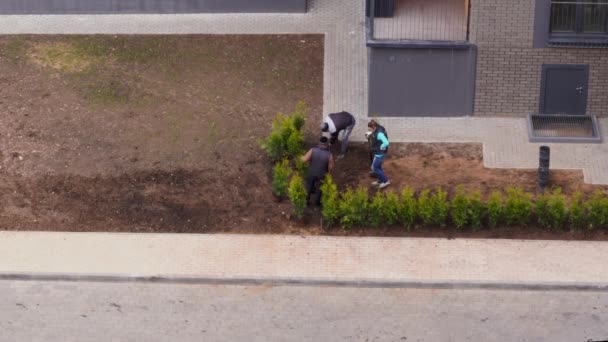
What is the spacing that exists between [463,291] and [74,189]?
6675 mm

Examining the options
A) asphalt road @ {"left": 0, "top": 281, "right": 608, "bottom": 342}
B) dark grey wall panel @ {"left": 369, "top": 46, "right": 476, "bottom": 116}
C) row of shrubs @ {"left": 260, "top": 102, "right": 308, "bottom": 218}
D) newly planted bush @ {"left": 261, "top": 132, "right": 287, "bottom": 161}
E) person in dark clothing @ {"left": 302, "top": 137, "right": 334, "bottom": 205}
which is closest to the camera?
asphalt road @ {"left": 0, "top": 281, "right": 608, "bottom": 342}

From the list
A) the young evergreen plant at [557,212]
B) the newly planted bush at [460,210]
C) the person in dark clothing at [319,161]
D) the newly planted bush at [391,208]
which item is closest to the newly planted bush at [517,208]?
the young evergreen plant at [557,212]

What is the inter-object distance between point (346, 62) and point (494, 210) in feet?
20.2

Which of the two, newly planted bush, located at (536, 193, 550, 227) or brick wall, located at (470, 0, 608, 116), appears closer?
newly planted bush, located at (536, 193, 550, 227)

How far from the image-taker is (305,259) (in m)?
18.1

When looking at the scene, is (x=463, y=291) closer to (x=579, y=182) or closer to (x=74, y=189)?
(x=579, y=182)

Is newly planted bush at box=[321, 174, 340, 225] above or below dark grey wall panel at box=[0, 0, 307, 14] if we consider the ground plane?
below

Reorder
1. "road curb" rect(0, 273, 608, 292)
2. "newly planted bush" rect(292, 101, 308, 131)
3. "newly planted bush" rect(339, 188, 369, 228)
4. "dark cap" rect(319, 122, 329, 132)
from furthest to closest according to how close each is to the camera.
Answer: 1. "newly planted bush" rect(292, 101, 308, 131)
2. "dark cap" rect(319, 122, 329, 132)
3. "newly planted bush" rect(339, 188, 369, 228)
4. "road curb" rect(0, 273, 608, 292)

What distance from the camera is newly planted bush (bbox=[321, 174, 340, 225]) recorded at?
1875 centimetres

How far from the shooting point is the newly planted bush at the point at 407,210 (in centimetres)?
1869

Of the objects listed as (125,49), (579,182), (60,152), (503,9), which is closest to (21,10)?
(125,49)

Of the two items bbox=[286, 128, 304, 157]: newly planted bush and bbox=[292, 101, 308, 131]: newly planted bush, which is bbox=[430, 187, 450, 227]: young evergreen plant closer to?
bbox=[286, 128, 304, 157]: newly planted bush

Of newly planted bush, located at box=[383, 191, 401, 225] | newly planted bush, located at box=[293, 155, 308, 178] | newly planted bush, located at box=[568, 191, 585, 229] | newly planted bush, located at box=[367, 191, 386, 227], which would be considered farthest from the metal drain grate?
newly planted bush, located at box=[293, 155, 308, 178]

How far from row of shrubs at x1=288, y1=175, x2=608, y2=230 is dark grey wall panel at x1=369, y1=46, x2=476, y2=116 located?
11.5 feet
